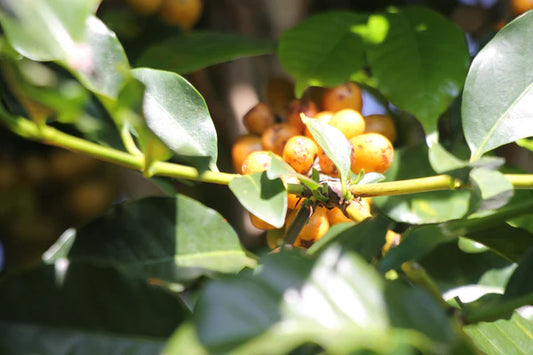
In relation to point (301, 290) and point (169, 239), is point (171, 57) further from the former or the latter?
point (301, 290)

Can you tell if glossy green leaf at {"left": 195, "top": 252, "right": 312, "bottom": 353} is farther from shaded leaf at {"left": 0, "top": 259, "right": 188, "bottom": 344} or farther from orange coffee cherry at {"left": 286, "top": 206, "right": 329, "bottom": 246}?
orange coffee cherry at {"left": 286, "top": 206, "right": 329, "bottom": 246}

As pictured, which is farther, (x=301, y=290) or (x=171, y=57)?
(x=171, y=57)

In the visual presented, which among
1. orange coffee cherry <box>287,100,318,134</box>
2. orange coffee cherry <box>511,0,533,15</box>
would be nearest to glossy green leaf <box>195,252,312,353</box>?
orange coffee cherry <box>287,100,318,134</box>

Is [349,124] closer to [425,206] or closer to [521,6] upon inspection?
[425,206]

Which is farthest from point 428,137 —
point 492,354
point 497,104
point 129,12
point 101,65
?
point 129,12

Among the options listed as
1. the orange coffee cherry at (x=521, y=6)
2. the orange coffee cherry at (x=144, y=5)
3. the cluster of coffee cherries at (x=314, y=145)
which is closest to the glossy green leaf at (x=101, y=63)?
the cluster of coffee cherries at (x=314, y=145)

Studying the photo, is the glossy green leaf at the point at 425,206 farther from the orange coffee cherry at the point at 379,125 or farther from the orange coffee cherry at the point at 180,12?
the orange coffee cherry at the point at 180,12
